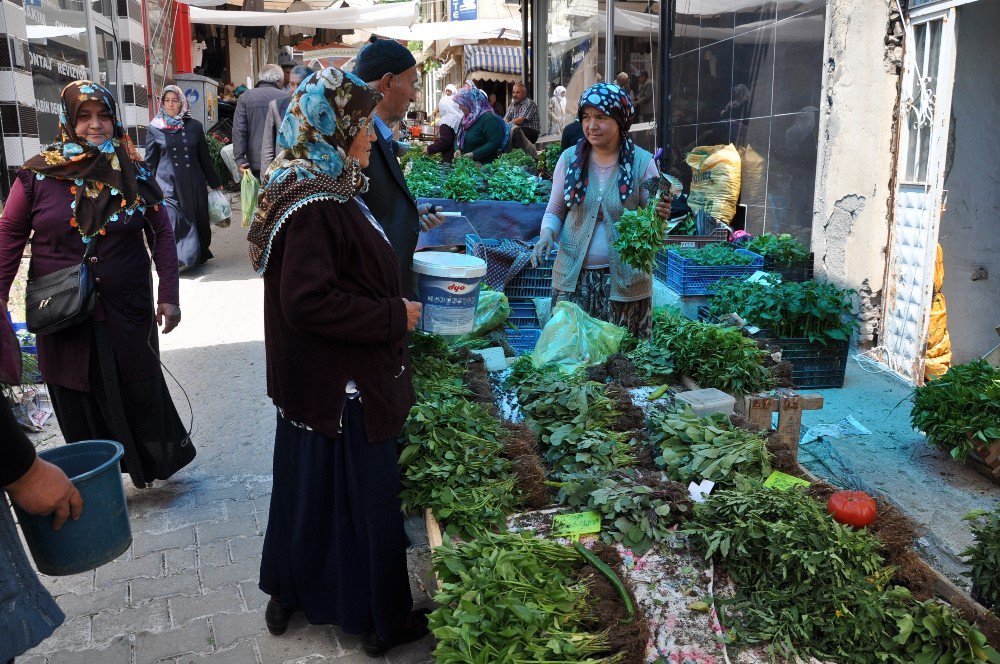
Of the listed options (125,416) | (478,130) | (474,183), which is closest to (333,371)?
(125,416)

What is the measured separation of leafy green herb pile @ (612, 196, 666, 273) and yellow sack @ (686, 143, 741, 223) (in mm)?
4211

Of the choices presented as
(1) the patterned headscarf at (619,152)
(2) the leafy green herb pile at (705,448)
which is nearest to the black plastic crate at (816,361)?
(1) the patterned headscarf at (619,152)

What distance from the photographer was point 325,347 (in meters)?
2.78

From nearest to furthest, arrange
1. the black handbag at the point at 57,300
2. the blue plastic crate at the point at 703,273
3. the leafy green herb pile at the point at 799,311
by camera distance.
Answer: the black handbag at the point at 57,300 → the leafy green herb pile at the point at 799,311 → the blue plastic crate at the point at 703,273

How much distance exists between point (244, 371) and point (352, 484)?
4.13 m

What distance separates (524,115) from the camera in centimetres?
1380

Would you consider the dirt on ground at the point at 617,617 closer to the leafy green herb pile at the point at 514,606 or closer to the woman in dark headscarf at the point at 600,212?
the leafy green herb pile at the point at 514,606

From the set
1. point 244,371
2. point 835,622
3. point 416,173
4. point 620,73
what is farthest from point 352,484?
point 620,73

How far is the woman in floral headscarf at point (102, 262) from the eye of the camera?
3879 mm

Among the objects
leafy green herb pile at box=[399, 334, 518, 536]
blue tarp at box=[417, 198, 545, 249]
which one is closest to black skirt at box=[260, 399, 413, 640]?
leafy green herb pile at box=[399, 334, 518, 536]

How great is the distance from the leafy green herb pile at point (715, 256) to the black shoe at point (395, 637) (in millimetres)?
4311

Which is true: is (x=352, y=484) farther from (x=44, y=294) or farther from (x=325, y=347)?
(x=44, y=294)

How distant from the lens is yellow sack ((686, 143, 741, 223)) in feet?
28.0

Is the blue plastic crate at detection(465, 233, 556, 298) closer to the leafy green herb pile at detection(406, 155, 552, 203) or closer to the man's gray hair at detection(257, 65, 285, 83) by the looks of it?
the leafy green herb pile at detection(406, 155, 552, 203)
